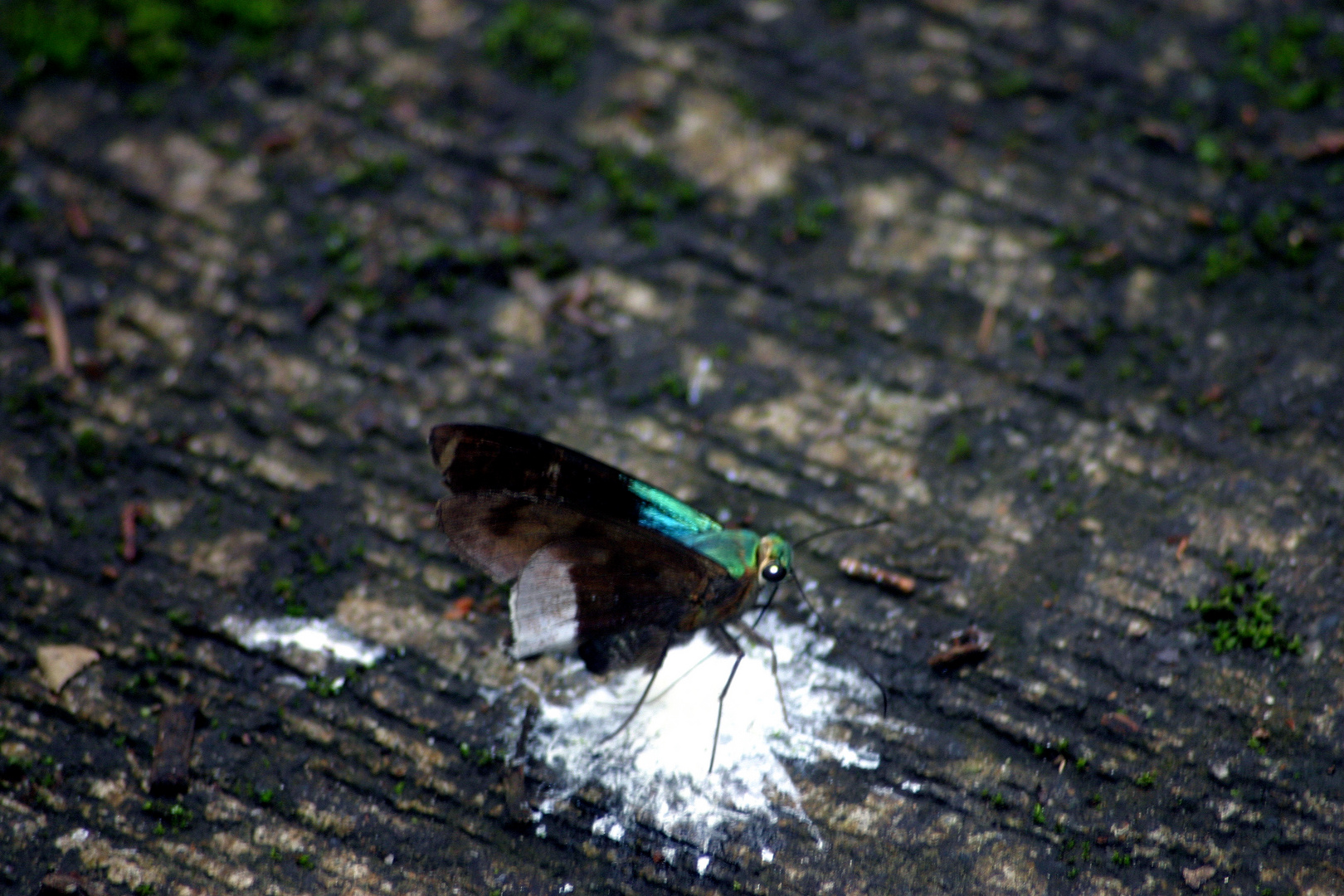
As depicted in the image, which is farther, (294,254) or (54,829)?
(294,254)

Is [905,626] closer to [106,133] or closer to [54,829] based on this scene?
[54,829]

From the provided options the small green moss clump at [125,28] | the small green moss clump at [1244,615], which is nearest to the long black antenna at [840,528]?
the small green moss clump at [1244,615]

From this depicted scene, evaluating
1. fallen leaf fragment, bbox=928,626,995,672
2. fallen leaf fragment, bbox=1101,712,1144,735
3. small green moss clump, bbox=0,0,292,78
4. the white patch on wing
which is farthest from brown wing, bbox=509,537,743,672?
small green moss clump, bbox=0,0,292,78

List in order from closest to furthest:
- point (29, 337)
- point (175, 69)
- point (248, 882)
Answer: point (248, 882), point (29, 337), point (175, 69)

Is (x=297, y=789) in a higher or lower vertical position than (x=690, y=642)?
lower

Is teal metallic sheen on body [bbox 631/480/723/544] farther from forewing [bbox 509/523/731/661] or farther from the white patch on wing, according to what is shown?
the white patch on wing

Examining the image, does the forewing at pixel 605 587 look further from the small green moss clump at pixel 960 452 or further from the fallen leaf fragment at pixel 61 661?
the fallen leaf fragment at pixel 61 661

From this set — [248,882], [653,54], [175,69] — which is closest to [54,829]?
[248,882]

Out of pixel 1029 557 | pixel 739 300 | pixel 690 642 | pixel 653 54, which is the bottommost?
pixel 690 642
